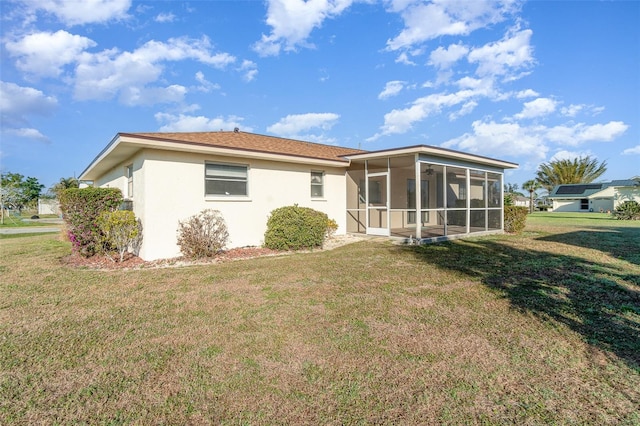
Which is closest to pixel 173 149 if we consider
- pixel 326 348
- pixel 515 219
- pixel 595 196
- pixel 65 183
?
pixel 326 348

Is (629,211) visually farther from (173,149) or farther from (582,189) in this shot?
(173,149)

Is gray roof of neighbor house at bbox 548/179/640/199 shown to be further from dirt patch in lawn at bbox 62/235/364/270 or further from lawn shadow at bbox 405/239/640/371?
dirt patch in lawn at bbox 62/235/364/270

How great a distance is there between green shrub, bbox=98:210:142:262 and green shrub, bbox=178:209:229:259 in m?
1.17

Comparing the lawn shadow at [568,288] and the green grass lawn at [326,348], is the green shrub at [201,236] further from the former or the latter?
the lawn shadow at [568,288]

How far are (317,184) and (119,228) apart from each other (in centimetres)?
688

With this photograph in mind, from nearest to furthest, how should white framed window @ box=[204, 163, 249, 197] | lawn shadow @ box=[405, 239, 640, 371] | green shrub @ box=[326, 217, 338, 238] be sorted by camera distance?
lawn shadow @ box=[405, 239, 640, 371] < white framed window @ box=[204, 163, 249, 197] < green shrub @ box=[326, 217, 338, 238]

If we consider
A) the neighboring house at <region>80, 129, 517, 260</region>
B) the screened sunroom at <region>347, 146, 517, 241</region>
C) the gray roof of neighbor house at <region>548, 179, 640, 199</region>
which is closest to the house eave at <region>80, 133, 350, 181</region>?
the neighboring house at <region>80, 129, 517, 260</region>

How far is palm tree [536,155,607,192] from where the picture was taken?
54.0m

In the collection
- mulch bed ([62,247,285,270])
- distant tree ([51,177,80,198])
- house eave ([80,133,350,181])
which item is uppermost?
distant tree ([51,177,80,198])

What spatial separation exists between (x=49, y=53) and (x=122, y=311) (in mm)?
14397

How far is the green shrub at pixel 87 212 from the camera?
8.15 metres

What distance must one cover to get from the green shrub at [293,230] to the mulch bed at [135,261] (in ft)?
1.83

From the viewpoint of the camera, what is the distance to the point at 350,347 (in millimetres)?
3275

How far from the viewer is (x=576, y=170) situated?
54.2 meters
